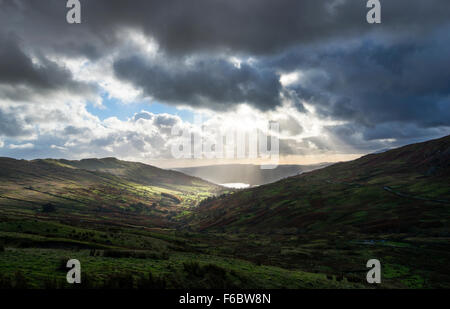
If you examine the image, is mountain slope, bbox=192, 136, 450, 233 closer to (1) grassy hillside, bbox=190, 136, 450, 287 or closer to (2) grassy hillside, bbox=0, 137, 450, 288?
(1) grassy hillside, bbox=190, 136, 450, 287

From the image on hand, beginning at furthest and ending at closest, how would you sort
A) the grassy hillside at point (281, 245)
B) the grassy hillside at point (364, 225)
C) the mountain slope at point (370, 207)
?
1. the mountain slope at point (370, 207)
2. the grassy hillside at point (364, 225)
3. the grassy hillside at point (281, 245)

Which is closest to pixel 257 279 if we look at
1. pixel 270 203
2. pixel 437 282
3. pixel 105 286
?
pixel 105 286

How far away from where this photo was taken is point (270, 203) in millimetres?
164125

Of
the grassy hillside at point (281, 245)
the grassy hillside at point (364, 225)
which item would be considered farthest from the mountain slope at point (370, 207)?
the grassy hillside at point (281, 245)

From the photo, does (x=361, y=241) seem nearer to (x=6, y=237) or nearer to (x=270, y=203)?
(x=6, y=237)

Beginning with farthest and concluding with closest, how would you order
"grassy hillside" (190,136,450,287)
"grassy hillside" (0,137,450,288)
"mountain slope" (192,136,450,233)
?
"mountain slope" (192,136,450,233) → "grassy hillside" (190,136,450,287) → "grassy hillside" (0,137,450,288)

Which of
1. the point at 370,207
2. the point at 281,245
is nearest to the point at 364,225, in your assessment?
the point at 370,207

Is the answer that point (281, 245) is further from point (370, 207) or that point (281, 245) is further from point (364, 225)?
point (370, 207)

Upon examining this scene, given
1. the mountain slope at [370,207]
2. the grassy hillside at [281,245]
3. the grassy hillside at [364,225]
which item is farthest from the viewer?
the mountain slope at [370,207]

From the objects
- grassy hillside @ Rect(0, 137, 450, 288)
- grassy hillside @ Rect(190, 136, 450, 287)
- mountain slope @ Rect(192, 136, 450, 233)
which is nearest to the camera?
grassy hillside @ Rect(0, 137, 450, 288)

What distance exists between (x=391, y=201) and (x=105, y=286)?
126 m

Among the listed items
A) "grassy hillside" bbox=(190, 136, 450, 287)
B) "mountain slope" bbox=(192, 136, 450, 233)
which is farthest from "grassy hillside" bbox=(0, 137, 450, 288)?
"mountain slope" bbox=(192, 136, 450, 233)

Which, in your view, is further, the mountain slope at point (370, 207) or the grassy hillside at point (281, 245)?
the mountain slope at point (370, 207)

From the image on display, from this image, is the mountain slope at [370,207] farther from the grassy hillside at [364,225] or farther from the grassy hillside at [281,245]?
the grassy hillside at [281,245]
